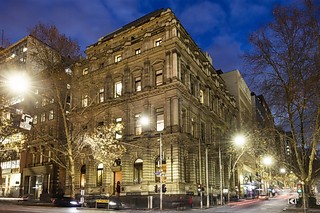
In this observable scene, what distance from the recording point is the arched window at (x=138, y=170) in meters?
43.3

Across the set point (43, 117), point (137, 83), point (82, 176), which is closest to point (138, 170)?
point (82, 176)

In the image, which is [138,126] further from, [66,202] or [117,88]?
[66,202]

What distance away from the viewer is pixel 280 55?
2967 centimetres

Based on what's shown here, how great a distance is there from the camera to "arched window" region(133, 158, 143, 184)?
43303 mm

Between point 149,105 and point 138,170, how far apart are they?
8820mm

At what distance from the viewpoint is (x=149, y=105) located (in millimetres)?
44031

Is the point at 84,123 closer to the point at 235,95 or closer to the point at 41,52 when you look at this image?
the point at 41,52

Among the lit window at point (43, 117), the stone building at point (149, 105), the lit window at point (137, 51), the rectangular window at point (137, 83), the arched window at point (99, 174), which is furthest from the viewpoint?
the lit window at point (43, 117)

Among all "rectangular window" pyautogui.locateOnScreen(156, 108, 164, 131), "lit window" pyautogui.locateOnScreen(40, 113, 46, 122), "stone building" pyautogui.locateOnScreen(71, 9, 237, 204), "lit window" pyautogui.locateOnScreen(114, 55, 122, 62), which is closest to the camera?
"stone building" pyautogui.locateOnScreen(71, 9, 237, 204)

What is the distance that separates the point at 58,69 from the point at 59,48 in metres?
2.89

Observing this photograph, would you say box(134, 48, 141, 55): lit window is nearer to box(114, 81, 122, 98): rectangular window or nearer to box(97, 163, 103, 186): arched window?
box(114, 81, 122, 98): rectangular window

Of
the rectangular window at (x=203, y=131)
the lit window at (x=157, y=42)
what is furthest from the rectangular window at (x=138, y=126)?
the rectangular window at (x=203, y=131)

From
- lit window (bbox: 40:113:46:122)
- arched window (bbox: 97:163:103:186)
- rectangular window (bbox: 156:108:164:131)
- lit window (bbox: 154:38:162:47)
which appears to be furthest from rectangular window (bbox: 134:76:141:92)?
lit window (bbox: 40:113:46:122)

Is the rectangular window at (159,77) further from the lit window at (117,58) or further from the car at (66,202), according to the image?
the car at (66,202)
